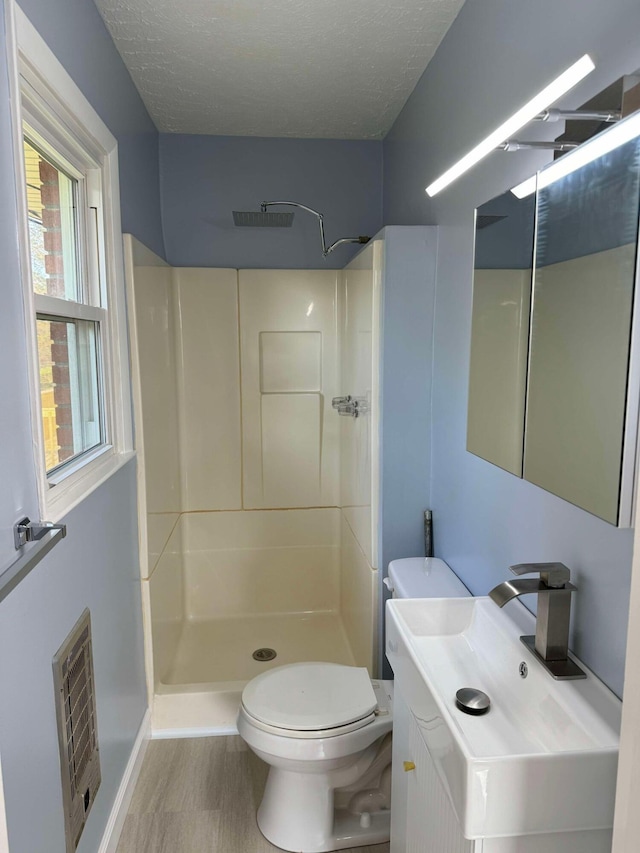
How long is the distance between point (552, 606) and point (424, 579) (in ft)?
2.76

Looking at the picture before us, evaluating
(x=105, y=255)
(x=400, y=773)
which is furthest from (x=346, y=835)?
(x=105, y=255)

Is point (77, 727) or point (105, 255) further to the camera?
point (105, 255)

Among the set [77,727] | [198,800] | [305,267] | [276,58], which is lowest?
[198,800]

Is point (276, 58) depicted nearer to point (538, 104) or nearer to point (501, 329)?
point (501, 329)

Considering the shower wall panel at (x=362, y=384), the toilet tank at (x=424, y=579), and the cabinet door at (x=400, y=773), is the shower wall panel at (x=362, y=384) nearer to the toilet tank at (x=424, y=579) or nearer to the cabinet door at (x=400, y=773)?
the toilet tank at (x=424, y=579)

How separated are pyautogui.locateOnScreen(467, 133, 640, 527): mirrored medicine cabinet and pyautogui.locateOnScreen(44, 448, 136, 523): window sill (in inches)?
41.2

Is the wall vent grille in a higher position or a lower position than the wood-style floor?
higher

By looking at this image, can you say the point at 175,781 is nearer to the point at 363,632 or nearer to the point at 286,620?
the point at 363,632

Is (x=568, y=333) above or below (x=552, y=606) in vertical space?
above

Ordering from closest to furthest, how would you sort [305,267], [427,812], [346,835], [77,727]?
[427,812] < [77,727] < [346,835] < [305,267]

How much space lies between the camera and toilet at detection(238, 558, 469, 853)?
1.84m

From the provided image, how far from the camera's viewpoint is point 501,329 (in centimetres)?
146

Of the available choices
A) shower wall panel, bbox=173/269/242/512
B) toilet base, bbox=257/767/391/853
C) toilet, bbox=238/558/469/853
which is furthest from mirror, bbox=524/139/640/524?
→ shower wall panel, bbox=173/269/242/512

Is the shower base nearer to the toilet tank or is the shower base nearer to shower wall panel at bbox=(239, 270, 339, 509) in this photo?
shower wall panel at bbox=(239, 270, 339, 509)
